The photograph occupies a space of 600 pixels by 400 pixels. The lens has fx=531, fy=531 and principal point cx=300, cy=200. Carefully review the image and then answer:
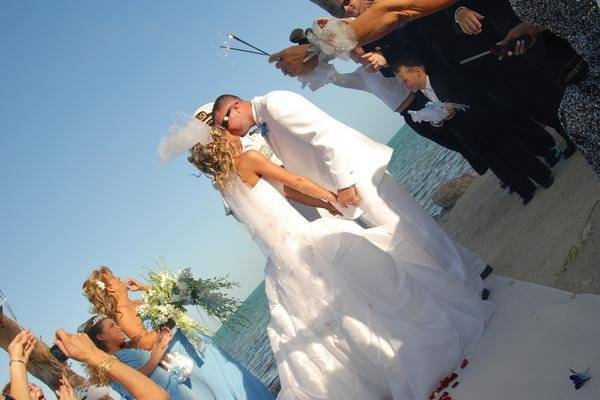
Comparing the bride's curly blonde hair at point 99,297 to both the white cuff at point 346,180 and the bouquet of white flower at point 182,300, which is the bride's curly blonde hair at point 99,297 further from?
the white cuff at point 346,180

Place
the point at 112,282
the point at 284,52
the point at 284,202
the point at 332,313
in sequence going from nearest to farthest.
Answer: the point at 284,52, the point at 332,313, the point at 284,202, the point at 112,282

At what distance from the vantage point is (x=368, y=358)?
15.4 feet

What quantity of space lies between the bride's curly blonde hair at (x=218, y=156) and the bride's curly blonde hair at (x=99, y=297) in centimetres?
181

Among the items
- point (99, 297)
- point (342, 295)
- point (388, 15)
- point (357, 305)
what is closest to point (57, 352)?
point (99, 297)

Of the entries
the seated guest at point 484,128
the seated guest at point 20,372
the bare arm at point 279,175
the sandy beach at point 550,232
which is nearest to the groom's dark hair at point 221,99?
the bare arm at point 279,175

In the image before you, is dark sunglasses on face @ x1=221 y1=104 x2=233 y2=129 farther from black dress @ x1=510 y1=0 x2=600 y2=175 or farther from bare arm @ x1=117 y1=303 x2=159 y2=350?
black dress @ x1=510 y1=0 x2=600 y2=175

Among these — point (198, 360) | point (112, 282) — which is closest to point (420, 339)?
point (198, 360)

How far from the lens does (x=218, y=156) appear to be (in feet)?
17.3

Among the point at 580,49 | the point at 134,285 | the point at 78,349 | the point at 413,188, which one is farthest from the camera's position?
the point at 413,188

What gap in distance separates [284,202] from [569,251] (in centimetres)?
257

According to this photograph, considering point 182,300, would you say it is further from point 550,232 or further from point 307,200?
point 550,232

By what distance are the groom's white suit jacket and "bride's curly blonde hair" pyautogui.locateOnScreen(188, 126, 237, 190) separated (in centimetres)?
47

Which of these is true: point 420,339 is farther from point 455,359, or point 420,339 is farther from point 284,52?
point 284,52

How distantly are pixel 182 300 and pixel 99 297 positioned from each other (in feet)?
3.08
